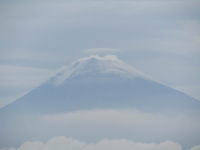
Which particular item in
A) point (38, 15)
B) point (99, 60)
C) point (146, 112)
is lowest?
point (146, 112)

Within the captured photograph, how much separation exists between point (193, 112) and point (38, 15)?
221cm

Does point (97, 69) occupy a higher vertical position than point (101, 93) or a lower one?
higher

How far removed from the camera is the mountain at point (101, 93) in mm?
4461

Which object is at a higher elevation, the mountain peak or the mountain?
the mountain peak

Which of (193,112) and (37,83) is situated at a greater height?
(37,83)

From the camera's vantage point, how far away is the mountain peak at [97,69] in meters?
4.51

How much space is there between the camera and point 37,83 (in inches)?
177

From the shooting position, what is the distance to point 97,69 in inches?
181

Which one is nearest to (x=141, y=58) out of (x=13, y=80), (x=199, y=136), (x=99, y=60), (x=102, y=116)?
(x=99, y=60)

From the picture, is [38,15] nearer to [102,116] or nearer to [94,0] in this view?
[94,0]

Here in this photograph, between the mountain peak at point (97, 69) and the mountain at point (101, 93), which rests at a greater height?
the mountain peak at point (97, 69)

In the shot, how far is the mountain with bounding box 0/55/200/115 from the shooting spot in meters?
4.46

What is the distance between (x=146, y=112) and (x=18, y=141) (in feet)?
5.11

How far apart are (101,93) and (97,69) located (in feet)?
0.99
